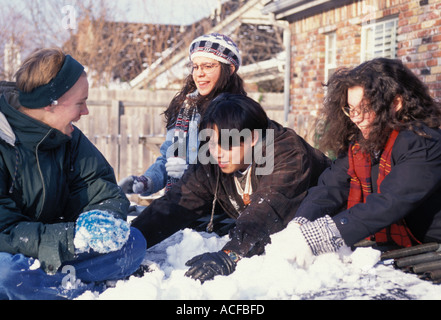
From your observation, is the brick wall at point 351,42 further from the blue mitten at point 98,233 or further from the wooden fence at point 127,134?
the blue mitten at point 98,233

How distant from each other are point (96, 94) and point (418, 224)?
11936mm

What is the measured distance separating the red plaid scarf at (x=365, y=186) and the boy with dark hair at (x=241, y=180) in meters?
0.25

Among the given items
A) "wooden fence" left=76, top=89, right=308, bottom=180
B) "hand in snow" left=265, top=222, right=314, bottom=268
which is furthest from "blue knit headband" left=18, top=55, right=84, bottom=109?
"wooden fence" left=76, top=89, right=308, bottom=180

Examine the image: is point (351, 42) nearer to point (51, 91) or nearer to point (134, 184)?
point (134, 184)

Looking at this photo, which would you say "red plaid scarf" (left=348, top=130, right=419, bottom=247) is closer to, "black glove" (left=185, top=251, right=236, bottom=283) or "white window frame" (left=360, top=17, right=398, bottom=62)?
"black glove" (left=185, top=251, right=236, bottom=283)

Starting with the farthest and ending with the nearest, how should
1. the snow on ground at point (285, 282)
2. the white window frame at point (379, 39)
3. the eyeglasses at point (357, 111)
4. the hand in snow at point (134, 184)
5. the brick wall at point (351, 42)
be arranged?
the white window frame at point (379, 39), the brick wall at point (351, 42), the hand in snow at point (134, 184), the eyeglasses at point (357, 111), the snow on ground at point (285, 282)

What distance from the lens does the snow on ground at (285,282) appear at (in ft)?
7.43

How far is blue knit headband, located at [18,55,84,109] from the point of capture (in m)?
2.47

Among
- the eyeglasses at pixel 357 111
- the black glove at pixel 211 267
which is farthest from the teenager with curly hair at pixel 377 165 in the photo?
the black glove at pixel 211 267

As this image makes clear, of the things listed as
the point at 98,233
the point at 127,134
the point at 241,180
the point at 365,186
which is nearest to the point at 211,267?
the point at 98,233

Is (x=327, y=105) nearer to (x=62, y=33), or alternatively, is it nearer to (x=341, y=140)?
(x=341, y=140)

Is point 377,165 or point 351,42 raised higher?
point 351,42

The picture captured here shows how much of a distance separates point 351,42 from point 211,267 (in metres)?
6.34

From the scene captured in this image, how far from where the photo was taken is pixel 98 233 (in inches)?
90.7
